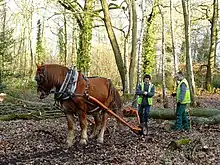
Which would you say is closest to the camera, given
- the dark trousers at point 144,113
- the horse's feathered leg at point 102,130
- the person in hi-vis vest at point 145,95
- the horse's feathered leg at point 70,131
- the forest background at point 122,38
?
the horse's feathered leg at point 70,131

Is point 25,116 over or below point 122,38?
below

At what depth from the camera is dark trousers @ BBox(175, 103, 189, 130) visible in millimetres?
12109

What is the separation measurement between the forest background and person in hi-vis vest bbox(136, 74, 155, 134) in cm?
461

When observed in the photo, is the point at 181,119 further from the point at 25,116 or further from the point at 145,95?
the point at 25,116

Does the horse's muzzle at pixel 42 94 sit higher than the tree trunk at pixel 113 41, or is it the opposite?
the tree trunk at pixel 113 41

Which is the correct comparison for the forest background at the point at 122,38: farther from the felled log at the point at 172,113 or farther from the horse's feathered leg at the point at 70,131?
the horse's feathered leg at the point at 70,131

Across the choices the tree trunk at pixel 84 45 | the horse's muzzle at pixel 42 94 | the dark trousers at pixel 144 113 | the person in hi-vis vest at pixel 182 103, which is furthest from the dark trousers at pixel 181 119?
the tree trunk at pixel 84 45

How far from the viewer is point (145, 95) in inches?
452

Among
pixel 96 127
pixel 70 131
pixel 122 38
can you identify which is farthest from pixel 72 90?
pixel 122 38

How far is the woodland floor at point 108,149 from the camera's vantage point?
777 cm

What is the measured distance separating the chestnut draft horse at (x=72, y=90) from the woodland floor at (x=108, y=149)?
1.66ft

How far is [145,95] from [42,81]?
360cm

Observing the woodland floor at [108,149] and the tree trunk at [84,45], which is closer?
the woodland floor at [108,149]

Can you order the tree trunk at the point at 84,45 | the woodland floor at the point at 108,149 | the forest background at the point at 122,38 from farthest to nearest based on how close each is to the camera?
1. the tree trunk at the point at 84,45
2. the forest background at the point at 122,38
3. the woodland floor at the point at 108,149
